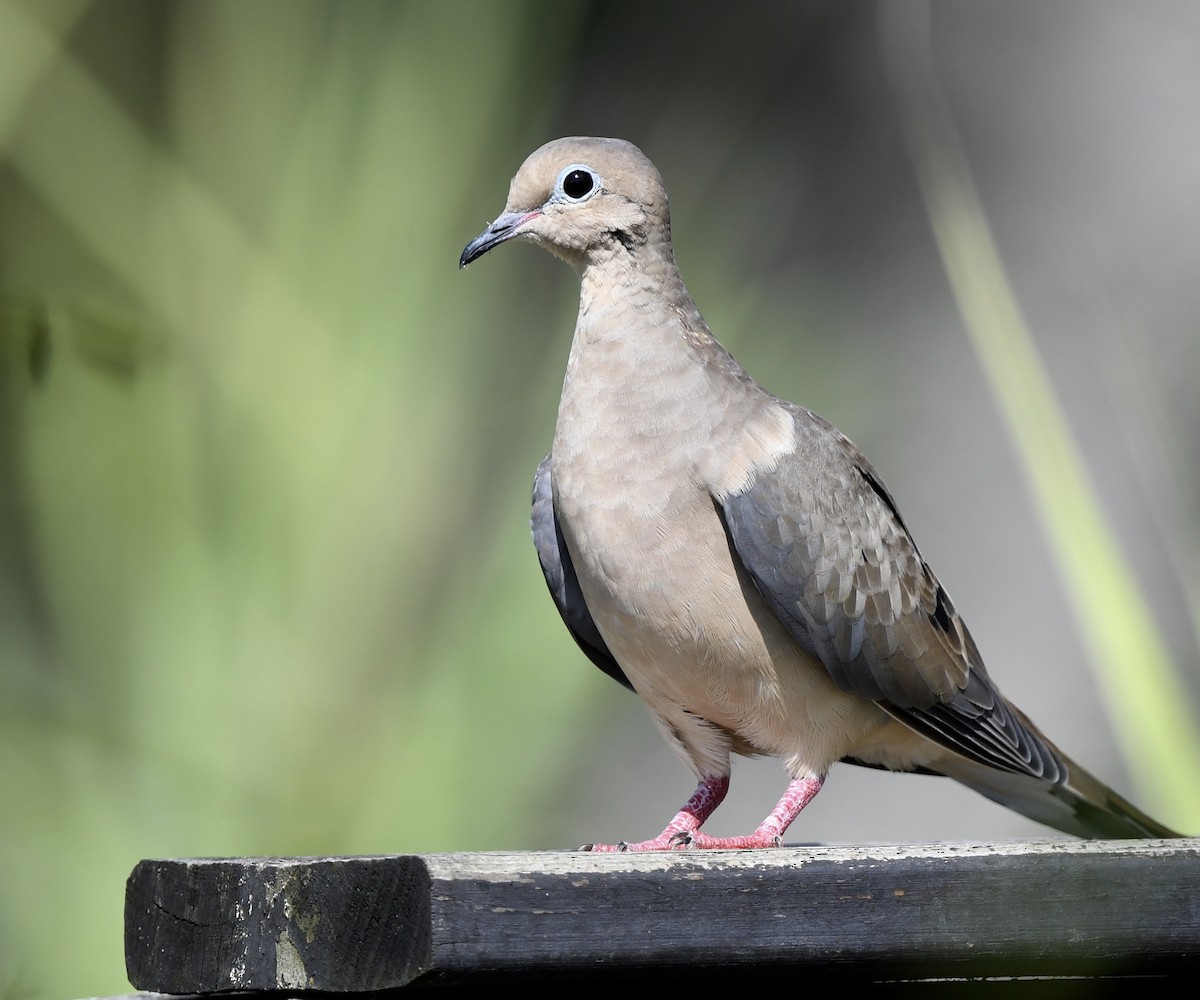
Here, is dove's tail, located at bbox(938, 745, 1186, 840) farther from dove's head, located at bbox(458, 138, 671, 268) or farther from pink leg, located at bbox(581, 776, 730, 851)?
dove's head, located at bbox(458, 138, 671, 268)

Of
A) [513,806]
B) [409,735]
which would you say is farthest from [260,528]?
[513,806]

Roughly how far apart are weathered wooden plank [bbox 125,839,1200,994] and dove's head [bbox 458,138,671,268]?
3.11 ft

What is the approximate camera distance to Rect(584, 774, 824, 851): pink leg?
178 centimetres

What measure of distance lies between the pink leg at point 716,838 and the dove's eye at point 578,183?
33.9 inches

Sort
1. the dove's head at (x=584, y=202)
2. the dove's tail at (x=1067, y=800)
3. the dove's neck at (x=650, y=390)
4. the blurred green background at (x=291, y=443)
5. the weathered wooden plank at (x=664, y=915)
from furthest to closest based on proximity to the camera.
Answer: the blurred green background at (x=291, y=443), the dove's tail at (x=1067, y=800), the dove's head at (x=584, y=202), the dove's neck at (x=650, y=390), the weathered wooden plank at (x=664, y=915)

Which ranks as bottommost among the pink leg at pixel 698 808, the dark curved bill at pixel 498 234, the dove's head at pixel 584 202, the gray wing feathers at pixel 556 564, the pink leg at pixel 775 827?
the pink leg at pixel 698 808

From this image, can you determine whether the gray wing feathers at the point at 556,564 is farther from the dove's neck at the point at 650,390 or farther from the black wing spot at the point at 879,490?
the black wing spot at the point at 879,490

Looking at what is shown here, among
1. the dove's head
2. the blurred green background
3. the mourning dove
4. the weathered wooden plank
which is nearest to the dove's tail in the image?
the mourning dove

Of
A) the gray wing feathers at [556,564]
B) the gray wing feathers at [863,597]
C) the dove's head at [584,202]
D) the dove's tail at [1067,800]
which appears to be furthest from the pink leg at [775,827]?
the dove's head at [584,202]

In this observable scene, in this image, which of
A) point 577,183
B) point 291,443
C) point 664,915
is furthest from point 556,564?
point 664,915

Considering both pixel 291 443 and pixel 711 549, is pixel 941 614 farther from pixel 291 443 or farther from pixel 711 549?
pixel 291 443

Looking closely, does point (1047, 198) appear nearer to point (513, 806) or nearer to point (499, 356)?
point (499, 356)

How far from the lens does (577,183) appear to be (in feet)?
6.64

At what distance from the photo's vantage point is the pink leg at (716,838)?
5.83 feet
